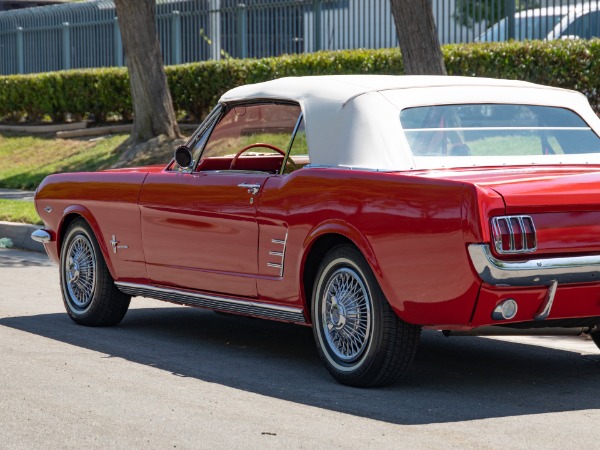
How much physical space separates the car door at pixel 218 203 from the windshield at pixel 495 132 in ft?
2.81

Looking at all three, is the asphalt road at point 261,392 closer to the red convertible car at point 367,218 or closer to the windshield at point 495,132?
the red convertible car at point 367,218

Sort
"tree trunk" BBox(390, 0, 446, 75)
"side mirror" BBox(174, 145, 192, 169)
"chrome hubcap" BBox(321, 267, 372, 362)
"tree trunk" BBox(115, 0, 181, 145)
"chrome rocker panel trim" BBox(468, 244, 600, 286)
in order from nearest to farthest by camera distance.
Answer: "chrome rocker panel trim" BBox(468, 244, 600, 286) → "chrome hubcap" BBox(321, 267, 372, 362) → "side mirror" BBox(174, 145, 192, 169) → "tree trunk" BBox(390, 0, 446, 75) → "tree trunk" BBox(115, 0, 181, 145)

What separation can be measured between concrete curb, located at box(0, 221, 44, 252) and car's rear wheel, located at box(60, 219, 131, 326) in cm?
505

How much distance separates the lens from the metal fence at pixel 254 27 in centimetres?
1955

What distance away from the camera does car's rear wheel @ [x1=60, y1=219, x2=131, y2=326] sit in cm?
872

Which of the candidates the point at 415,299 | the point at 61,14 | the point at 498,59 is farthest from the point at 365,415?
the point at 61,14

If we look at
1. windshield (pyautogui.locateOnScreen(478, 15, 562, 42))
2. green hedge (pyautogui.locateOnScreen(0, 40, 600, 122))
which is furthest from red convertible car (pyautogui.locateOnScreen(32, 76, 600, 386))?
windshield (pyautogui.locateOnScreen(478, 15, 562, 42))

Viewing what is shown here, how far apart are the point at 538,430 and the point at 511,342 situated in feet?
8.73

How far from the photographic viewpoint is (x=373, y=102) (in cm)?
703

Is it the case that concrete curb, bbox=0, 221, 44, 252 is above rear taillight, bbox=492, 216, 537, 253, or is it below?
below

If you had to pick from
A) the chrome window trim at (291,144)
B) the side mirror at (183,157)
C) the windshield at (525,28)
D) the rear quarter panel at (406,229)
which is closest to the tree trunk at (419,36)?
the windshield at (525,28)

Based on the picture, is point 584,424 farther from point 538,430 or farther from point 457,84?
point 457,84

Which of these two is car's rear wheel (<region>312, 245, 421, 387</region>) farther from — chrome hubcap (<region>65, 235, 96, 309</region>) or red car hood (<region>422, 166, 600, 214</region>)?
chrome hubcap (<region>65, 235, 96, 309</region>)

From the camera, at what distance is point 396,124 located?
6.89 m
